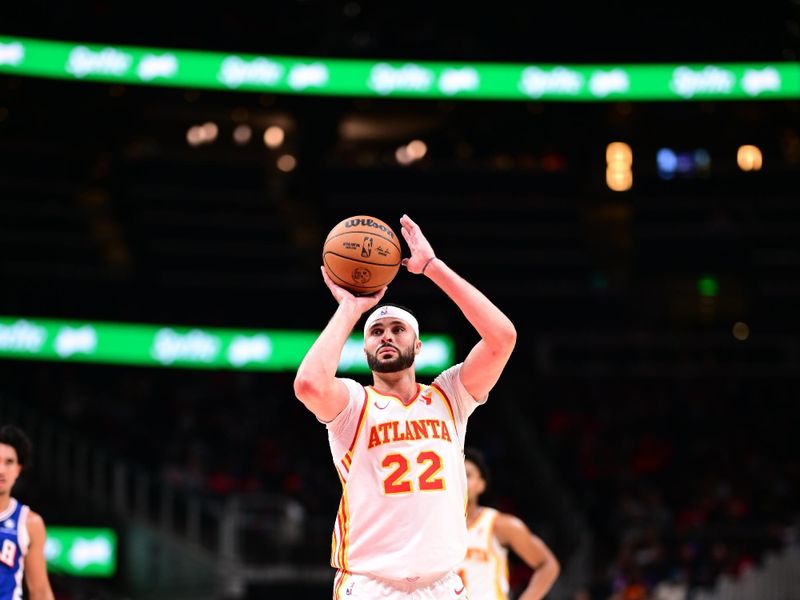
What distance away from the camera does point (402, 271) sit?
26.4 metres

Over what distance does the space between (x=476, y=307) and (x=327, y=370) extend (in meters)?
0.66

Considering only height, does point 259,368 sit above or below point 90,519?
above

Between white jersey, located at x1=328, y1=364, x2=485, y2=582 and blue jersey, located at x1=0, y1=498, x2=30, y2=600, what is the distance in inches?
83.9

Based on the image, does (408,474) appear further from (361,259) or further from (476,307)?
(361,259)

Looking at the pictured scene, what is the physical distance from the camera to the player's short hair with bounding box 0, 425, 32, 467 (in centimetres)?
678

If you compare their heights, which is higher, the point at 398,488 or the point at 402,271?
the point at 402,271

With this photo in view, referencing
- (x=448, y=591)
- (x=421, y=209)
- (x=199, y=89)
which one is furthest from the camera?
(x=421, y=209)

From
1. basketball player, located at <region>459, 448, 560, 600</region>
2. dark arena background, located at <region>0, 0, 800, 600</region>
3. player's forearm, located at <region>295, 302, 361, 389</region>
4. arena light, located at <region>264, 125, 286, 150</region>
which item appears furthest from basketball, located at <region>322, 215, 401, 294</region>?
arena light, located at <region>264, 125, 286, 150</region>

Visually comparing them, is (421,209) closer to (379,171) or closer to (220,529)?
(379,171)

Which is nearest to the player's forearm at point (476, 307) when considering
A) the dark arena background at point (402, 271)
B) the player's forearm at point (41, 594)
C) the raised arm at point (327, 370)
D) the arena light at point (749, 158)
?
the raised arm at point (327, 370)

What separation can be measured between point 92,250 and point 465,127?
8.20m

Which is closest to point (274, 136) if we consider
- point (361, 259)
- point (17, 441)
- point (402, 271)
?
point (402, 271)

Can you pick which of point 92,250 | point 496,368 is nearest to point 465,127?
point 92,250

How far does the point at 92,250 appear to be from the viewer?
89.7 ft
